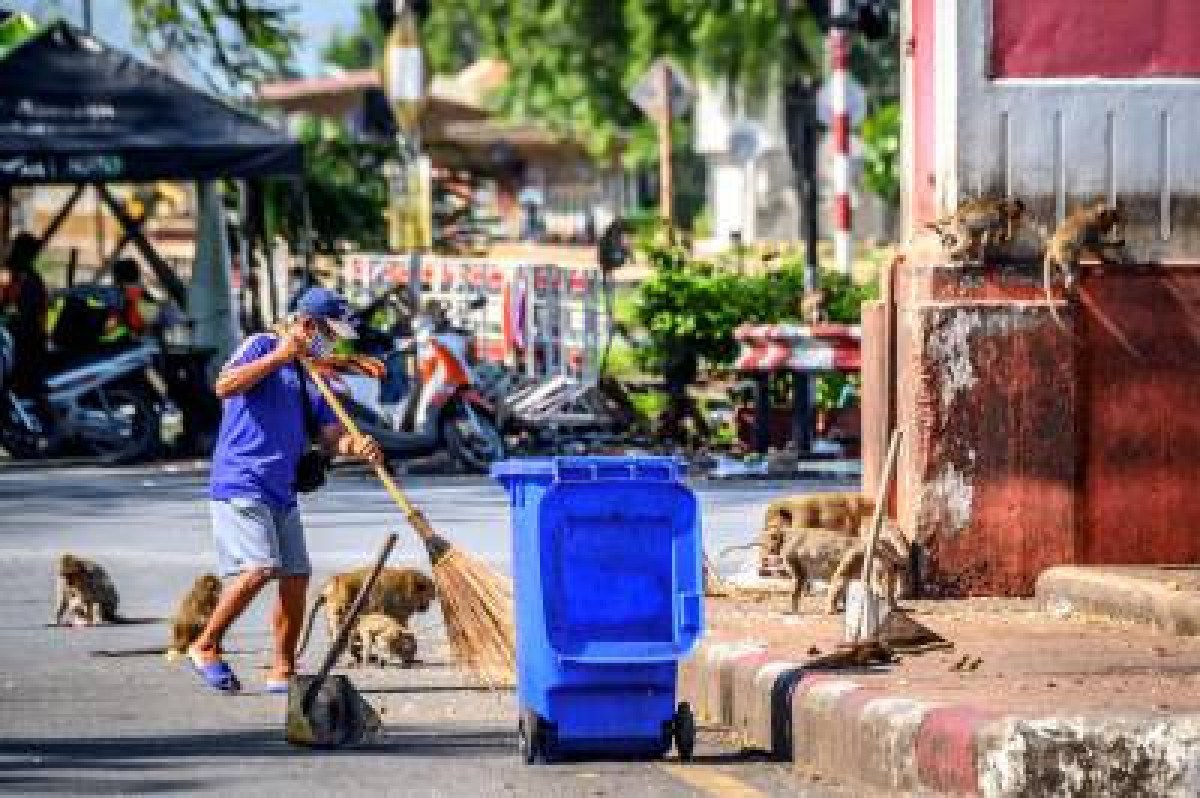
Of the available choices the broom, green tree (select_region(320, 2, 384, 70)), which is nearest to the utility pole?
the broom

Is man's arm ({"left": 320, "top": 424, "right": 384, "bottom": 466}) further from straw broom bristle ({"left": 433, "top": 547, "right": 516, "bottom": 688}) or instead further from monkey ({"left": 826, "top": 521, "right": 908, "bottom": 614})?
monkey ({"left": 826, "top": 521, "right": 908, "bottom": 614})

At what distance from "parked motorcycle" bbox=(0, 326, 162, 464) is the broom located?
43.4ft

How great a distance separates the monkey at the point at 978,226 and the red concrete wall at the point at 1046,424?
15 centimetres

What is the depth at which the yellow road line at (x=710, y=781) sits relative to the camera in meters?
11.5

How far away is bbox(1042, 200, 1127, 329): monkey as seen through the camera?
15.3 meters

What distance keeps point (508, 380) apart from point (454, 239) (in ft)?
45.1

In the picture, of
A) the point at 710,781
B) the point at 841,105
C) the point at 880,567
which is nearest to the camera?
the point at 710,781

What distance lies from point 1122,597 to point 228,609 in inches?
148

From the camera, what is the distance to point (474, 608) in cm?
1333

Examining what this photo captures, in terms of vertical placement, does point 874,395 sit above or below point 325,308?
below

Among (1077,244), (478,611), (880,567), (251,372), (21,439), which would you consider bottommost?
(21,439)

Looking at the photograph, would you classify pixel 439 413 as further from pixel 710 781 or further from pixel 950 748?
pixel 950 748

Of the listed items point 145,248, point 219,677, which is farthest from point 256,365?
point 145,248

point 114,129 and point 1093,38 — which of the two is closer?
point 1093,38
